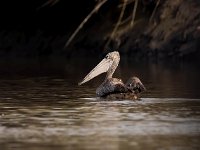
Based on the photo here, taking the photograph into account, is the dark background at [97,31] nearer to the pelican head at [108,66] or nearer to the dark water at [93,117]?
the pelican head at [108,66]

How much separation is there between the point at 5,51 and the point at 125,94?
22110 millimetres

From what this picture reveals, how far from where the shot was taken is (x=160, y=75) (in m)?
26.2

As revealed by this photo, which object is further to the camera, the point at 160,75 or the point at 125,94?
the point at 160,75

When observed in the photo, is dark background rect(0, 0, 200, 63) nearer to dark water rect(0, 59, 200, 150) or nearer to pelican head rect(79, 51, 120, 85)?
pelican head rect(79, 51, 120, 85)

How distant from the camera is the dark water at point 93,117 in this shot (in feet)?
42.7

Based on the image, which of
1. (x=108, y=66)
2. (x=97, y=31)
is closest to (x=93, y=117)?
(x=108, y=66)

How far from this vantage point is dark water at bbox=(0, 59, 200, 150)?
13.0 m

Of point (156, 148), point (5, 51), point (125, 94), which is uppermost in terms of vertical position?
point (5, 51)

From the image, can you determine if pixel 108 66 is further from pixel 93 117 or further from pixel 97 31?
pixel 97 31

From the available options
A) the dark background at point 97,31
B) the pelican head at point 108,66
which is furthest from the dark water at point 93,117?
the dark background at point 97,31

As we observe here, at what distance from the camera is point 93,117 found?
15.7 metres

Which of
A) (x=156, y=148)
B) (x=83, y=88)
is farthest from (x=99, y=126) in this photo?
(x=83, y=88)

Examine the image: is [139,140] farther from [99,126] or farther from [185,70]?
[185,70]

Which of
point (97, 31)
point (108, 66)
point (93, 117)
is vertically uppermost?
point (97, 31)
